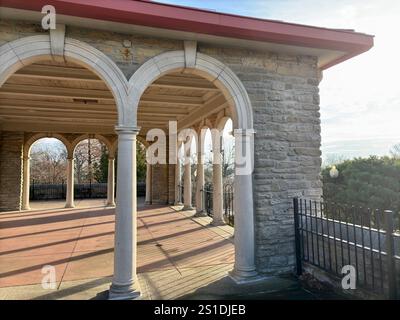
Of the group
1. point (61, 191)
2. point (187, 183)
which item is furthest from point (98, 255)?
point (61, 191)

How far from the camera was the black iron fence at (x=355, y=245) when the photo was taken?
300 cm

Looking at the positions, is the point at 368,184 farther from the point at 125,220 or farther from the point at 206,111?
the point at 125,220

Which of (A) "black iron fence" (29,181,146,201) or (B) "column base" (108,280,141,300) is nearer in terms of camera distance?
(B) "column base" (108,280,141,300)

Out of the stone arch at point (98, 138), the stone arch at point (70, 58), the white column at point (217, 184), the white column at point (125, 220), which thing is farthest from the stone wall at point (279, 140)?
the stone arch at point (98, 138)

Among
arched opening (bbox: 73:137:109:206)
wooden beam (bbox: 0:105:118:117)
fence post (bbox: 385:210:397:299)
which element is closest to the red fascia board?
fence post (bbox: 385:210:397:299)

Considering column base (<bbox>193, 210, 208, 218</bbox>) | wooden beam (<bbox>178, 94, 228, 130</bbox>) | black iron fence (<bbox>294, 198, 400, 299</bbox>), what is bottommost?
column base (<bbox>193, 210, 208, 218</bbox>)

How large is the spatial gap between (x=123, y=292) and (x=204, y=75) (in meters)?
3.10

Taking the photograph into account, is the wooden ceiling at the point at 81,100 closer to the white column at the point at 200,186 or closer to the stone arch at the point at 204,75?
the white column at the point at 200,186

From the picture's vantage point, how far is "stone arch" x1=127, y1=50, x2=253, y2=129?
12.9ft

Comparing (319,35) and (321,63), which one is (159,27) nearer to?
(319,35)

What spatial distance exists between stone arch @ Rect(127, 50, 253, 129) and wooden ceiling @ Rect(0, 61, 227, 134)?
1572 mm

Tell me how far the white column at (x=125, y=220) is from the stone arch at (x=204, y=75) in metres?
0.31

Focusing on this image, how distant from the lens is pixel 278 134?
459cm

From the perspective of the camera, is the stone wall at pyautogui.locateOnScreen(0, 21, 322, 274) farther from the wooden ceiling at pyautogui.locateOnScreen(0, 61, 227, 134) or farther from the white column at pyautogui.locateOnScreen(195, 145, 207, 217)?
the white column at pyautogui.locateOnScreen(195, 145, 207, 217)
